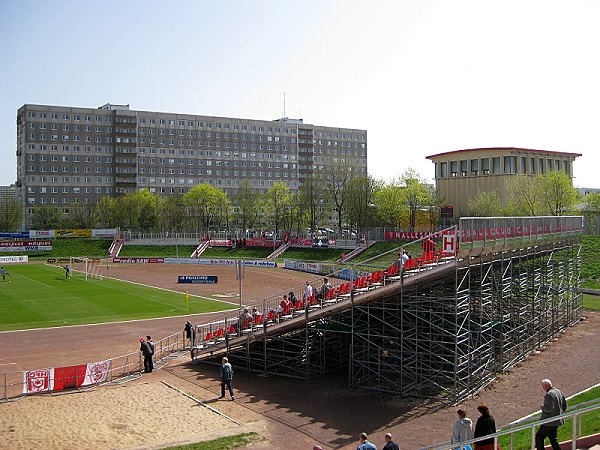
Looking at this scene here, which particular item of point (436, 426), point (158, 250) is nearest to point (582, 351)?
point (436, 426)

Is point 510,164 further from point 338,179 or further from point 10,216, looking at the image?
point 10,216

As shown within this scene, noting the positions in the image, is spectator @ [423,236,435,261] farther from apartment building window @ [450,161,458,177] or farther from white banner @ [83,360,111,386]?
apartment building window @ [450,161,458,177]

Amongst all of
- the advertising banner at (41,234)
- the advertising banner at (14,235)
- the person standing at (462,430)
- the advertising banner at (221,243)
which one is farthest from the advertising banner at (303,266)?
the person standing at (462,430)

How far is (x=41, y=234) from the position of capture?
108 m

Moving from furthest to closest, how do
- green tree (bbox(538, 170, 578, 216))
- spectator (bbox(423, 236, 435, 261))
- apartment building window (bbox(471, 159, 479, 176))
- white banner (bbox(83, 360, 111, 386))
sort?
apartment building window (bbox(471, 159, 479, 176)) < green tree (bbox(538, 170, 578, 216)) < white banner (bbox(83, 360, 111, 386)) < spectator (bbox(423, 236, 435, 261))

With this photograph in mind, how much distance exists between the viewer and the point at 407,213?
3674 inches

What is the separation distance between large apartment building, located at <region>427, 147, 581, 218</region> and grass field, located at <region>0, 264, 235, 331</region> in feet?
157

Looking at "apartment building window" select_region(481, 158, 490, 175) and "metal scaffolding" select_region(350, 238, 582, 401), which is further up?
"apartment building window" select_region(481, 158, 490, 175)

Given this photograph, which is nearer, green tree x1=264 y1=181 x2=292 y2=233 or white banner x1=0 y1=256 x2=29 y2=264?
white banner x1=0 y1=256 x2=29 y2=264

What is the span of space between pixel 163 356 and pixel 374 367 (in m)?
11.6

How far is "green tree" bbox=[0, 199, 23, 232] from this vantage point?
11706 cm

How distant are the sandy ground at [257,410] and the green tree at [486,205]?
157 feet

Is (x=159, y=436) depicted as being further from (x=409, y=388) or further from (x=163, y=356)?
(x=163, y=356)

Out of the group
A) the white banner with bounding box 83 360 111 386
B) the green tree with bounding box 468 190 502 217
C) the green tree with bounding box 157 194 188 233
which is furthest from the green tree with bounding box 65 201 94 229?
the white banner with bounding box 83 360 111 386
